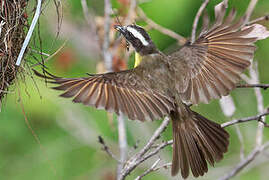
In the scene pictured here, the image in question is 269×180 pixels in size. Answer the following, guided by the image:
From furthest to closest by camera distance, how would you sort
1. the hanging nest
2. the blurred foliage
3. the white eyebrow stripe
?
1. the blurred foliage
2. the white eyebrow stripe
3. the hanging nest

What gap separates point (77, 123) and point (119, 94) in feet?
7.62

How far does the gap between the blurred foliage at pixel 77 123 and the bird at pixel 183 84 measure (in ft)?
6.56

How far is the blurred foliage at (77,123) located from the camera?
19.2ft

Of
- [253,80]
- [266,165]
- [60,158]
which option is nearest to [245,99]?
[266,165]

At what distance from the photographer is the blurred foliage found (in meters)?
5.87

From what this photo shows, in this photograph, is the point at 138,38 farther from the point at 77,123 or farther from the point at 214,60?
the point at 77,123

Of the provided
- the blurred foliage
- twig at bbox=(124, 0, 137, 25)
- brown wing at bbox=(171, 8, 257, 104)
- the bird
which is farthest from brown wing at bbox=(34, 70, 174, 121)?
the blurred foliage

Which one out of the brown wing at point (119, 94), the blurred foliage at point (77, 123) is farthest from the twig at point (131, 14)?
the blurred foliage at point (77, 123)

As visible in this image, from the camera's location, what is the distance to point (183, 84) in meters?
3.47

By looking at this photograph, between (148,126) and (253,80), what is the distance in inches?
101

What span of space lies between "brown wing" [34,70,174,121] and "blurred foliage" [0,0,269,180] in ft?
7.24

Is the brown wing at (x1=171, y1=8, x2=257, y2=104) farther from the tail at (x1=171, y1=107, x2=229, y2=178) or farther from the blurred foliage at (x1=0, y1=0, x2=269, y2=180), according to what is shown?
the blurred foliage at (x1=0, y1=0, x2=269, y2=180)

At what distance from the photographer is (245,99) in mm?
6078

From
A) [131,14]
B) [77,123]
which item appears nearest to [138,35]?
[131,14]
